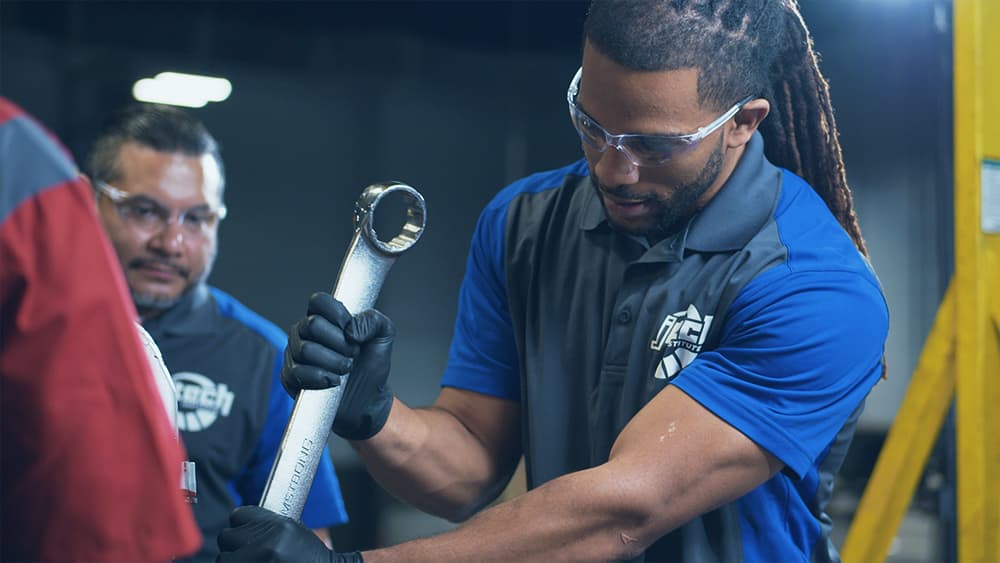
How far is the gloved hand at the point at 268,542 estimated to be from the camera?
1119 mm

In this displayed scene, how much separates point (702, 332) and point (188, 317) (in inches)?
50.1

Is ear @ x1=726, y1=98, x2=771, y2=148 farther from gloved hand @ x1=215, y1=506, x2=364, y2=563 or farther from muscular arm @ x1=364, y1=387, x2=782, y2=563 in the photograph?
gloved hand @ x1=215, y1=506, x2=364, y2=563

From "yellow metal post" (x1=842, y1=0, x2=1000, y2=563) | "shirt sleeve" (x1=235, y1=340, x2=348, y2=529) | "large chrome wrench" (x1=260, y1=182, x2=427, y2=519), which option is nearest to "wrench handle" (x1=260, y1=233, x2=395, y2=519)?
"large chrome wrench" (x1=260, y1=182, x2=427, y2=519)

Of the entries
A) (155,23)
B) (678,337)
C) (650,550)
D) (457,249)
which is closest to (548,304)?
(678,337)

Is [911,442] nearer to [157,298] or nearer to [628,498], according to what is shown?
[628,498]

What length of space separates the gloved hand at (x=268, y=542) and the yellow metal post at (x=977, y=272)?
1407 mm

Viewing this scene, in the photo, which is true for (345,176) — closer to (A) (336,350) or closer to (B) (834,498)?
(B) (834,498)

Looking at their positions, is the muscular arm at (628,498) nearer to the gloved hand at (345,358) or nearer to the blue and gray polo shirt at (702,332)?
the blue and gray polo shirt at (702,332)

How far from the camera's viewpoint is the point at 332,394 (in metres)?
1.27

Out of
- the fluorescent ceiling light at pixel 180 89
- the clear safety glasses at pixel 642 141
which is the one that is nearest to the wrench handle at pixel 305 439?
the clear safety glasses at pixel 642 141

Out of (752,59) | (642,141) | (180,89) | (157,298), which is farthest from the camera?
(180,89)

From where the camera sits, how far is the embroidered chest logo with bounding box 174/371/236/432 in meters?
2.17

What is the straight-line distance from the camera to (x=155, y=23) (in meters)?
3.62

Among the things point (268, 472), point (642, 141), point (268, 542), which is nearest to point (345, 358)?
point (268, 542)
